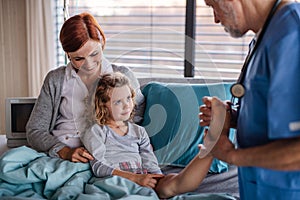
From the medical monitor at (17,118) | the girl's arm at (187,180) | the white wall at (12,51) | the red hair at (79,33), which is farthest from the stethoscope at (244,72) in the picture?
the white wall at (12,51)

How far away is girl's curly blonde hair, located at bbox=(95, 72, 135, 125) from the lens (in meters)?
1.48

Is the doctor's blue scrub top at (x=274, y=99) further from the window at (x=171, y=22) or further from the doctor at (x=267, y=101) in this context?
the window at (x=171, y=22)

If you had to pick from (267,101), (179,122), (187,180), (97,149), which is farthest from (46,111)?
(267,101)

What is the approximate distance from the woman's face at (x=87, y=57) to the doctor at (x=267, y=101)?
2.22 feet

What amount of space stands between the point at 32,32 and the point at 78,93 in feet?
6.10

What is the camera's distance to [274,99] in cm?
89

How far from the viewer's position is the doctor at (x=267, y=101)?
886 mm

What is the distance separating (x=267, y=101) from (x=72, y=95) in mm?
1060

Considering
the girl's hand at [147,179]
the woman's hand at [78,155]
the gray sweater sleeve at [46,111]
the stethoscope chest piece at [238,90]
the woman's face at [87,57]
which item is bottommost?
the girl's hand at [147,179]

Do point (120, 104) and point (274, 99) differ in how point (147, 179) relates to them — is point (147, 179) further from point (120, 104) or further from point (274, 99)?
point (274, 99)

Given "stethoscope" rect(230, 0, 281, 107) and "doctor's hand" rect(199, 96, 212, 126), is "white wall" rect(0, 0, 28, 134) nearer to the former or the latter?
"doctor's hand" rect(199, 96, 212, 126)

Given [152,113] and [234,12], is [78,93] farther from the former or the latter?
[234,12]

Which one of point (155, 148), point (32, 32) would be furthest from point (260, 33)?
point (32, 32)

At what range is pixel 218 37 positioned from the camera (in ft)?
Answer: 10.5
